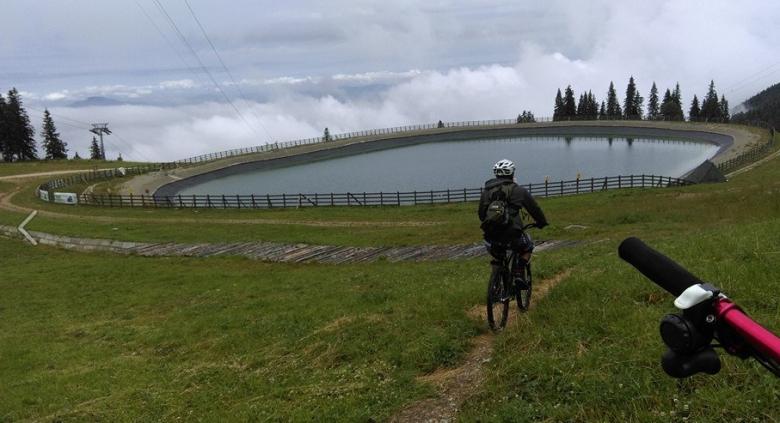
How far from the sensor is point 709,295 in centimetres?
198

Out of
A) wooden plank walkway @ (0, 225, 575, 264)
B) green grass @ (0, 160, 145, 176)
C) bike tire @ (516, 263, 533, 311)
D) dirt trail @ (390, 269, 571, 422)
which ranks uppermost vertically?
green grass @ (0, 160, 145, 176)

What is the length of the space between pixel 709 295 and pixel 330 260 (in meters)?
21.4

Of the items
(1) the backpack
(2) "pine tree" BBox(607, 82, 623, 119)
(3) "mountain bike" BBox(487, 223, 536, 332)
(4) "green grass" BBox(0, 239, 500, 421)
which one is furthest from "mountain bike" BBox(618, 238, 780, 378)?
(2) "pine tree" BBox(607, 82, 623, 119)

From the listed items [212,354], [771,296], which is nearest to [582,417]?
[771,296]

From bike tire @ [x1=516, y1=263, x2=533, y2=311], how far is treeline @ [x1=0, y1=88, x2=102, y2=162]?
133m

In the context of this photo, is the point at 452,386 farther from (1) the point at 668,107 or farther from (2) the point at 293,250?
(1) the point at 668,107

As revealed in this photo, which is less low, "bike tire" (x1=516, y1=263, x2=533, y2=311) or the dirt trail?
"bike tire" (x1=516, y1=263, x2=533, y2=311)

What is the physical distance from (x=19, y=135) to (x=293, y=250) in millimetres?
117989

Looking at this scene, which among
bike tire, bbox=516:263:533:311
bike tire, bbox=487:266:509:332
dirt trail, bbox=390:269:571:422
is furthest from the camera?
bike tire, bbox=516:263:533:311

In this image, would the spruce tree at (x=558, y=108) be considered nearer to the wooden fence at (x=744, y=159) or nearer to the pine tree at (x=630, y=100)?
the pine tree at (x=630, y=100)

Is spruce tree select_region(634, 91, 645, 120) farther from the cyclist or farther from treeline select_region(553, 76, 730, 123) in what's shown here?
the cyclist

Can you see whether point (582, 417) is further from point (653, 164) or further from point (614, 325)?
point (653, 164)

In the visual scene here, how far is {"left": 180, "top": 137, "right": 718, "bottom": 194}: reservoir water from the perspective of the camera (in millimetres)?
71062

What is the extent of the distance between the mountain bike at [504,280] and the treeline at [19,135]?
134 meters
